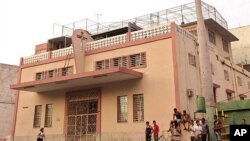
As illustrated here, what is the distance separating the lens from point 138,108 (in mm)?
16844

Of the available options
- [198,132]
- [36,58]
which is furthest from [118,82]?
[36,58]

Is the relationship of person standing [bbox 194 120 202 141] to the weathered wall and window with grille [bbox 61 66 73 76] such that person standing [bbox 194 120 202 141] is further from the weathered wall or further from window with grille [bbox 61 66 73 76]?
the weathered wall

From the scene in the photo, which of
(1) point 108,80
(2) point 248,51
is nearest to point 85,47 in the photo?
(1) point 108,80

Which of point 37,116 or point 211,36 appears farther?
point 211,36

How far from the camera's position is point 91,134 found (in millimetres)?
17922

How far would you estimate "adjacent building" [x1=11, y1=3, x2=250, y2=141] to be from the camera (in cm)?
1627

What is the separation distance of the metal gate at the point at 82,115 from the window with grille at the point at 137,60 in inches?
117

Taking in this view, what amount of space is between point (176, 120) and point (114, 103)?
488 cm

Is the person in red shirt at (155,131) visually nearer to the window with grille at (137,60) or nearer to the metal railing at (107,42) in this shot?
the window with grille at (137,60)

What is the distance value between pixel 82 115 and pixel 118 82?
324 centimetres

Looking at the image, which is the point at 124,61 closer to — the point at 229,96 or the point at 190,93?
the point at 190,93

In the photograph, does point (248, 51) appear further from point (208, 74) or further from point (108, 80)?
point (208, 74)

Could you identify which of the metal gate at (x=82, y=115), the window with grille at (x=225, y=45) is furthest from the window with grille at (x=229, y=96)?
the metal gate at (x=82, y=115)

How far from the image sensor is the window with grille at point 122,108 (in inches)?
679
